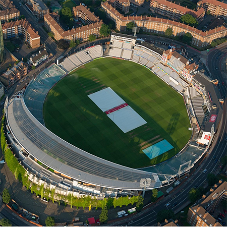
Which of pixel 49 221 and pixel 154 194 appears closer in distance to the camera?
pixel 49 221

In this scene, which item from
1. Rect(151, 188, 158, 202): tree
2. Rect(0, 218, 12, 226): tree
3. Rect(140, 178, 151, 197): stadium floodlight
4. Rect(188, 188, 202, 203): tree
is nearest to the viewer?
Rect(0, 218, 12, 226): tree

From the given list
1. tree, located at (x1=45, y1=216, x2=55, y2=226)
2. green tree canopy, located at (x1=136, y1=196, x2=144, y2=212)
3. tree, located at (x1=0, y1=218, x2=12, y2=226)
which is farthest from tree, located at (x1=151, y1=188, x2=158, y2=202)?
tree, located at (x1=0, y1=218, x2=12, y2=226)

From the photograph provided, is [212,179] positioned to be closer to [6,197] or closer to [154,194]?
[154,194]

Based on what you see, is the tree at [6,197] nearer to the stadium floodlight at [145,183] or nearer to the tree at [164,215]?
the stadium floodlight at [145,183]

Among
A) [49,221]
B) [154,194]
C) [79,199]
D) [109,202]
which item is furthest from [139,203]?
[49,221]

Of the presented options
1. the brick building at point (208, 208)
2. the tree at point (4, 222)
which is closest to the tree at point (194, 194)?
the brick building at point (208, 208)

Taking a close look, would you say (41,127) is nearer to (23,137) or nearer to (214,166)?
(23,137)

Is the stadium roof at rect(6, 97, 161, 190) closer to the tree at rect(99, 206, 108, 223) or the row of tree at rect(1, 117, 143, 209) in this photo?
the row of tree at rect(1, 117, 143, 209)
